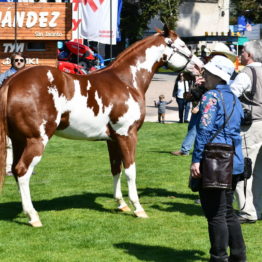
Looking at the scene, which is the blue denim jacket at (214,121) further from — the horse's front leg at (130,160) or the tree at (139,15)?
the tree at (139,15)

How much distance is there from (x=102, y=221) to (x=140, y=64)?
7.00 ft

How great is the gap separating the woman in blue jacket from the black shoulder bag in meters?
0.07

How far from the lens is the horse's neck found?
29.5ft

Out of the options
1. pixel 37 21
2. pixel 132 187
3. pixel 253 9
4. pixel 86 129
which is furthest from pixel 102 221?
pixel 253 9

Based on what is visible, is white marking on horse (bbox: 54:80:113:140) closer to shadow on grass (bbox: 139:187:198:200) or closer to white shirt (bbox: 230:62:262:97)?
white shirt (bbox: 230:62:262:97)

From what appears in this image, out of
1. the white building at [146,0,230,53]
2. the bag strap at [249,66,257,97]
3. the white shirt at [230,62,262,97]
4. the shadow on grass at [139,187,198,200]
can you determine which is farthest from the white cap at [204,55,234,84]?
the white building at [146,0,230,53]

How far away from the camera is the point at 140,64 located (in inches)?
358

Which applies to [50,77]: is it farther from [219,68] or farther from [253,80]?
[219,68]

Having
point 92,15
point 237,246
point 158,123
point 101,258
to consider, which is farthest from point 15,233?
point 92,15

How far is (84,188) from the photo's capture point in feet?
35.7

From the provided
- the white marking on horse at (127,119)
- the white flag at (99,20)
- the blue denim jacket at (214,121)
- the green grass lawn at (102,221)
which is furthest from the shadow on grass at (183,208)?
the white flag at (99,20)

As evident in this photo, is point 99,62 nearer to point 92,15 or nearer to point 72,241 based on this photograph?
point 92,15

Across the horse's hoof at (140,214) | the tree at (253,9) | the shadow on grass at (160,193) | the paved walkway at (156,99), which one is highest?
the tree at (253,9)

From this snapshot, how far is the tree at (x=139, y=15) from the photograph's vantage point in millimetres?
52656
